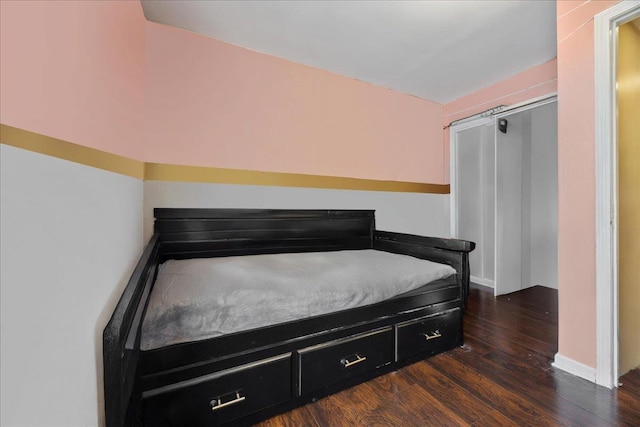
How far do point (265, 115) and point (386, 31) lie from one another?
44.2 inches

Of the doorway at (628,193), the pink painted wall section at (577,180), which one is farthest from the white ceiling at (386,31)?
the doorway at (628,193)

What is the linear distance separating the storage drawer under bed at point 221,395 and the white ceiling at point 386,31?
210 cm

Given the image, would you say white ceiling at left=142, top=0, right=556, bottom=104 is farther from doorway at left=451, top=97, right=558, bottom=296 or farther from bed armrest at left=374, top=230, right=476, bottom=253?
bed armrest at left=374, top=230, right=476, bottom=253

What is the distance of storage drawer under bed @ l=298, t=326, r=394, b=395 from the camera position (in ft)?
4.24

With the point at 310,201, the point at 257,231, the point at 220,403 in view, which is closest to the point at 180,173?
the point at 257,231

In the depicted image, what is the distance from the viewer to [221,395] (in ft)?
3.66

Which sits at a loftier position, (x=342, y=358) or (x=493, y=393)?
(x=342, y=358)

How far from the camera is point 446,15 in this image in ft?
6.10

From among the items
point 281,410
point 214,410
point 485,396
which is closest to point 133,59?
point 214,410

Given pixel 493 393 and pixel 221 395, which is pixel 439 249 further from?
pixel 221 395

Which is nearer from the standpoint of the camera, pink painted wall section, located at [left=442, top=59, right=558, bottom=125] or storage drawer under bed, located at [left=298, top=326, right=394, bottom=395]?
storage drawer under bed, located at [left=298, top=326, right=394, bottom=395]

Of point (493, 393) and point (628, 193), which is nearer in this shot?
point (493, 393)

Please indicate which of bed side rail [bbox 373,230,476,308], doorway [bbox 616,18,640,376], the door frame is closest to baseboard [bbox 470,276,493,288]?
bed side rail [bbox 373,230,476,308]

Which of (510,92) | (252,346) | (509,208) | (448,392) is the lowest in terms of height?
(448,392)
